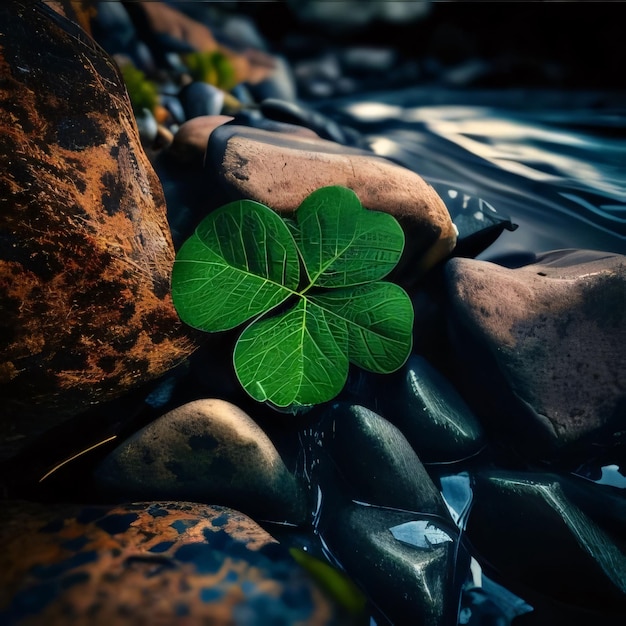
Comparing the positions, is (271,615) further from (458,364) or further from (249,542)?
(458,364)

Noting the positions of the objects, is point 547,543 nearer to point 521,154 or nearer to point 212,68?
point 521,154

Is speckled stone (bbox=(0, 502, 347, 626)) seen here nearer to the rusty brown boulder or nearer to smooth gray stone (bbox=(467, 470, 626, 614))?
the rusty brown boulder

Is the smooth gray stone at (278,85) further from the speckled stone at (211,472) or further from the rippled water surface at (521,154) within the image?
the speckled stone at (211,472)

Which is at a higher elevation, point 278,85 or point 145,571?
point 278,85

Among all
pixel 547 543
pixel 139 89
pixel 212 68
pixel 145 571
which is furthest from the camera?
pixel 212 68

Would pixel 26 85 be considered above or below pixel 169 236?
above

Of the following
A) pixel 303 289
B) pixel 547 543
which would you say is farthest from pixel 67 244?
pixel 547 543

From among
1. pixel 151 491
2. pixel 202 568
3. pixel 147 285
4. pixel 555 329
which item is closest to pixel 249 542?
pixel 202 568
